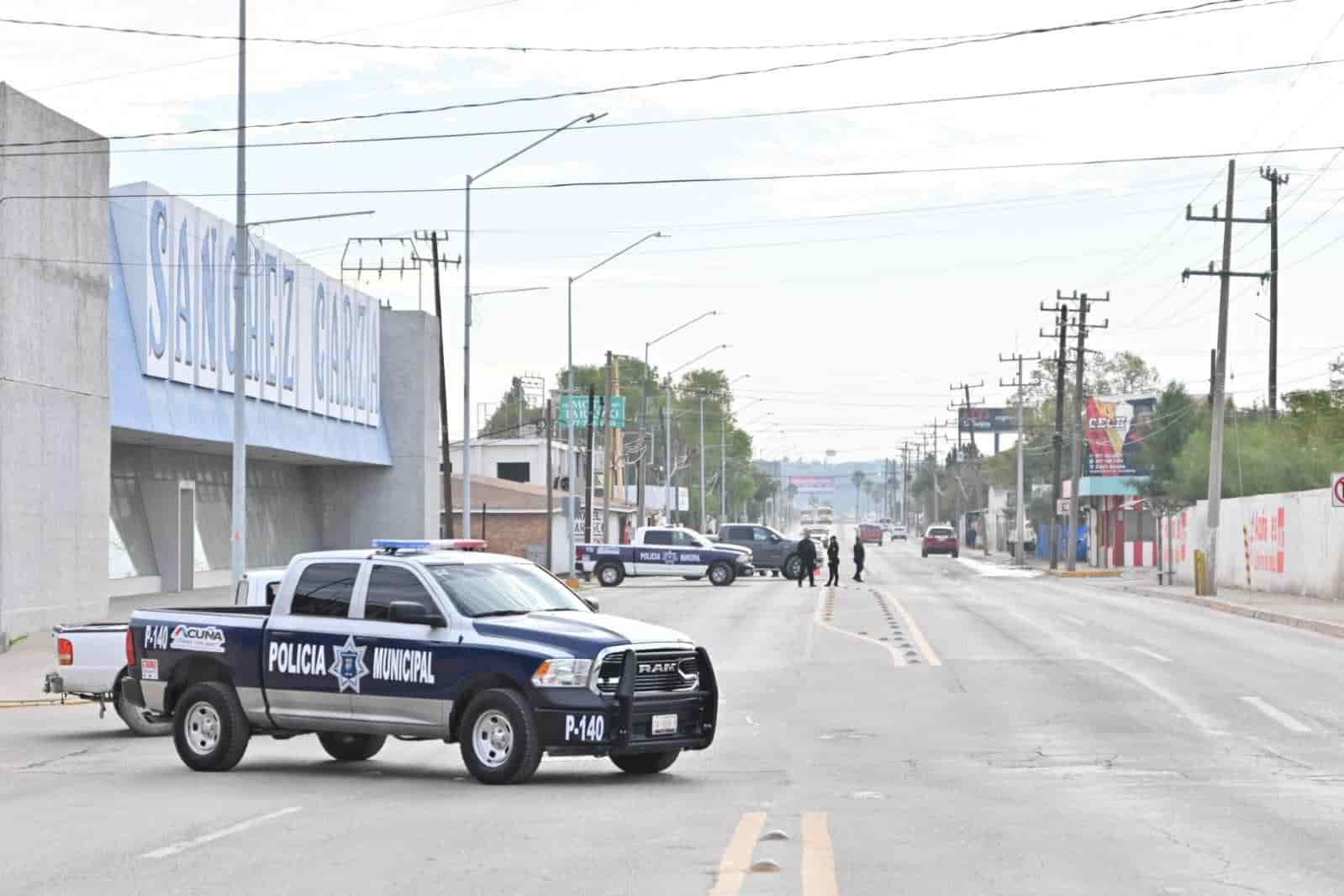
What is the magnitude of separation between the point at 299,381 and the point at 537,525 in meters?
27.2

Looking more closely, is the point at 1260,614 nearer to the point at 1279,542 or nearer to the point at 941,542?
the point at 1279,542

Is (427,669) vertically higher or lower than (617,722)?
higher

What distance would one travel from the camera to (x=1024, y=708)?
66.1ft

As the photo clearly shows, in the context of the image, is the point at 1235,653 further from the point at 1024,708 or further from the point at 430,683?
the point at 430,683

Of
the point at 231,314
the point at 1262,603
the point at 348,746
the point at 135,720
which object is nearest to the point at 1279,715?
the point at 348,746

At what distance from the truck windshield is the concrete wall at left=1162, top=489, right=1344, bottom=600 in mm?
33557

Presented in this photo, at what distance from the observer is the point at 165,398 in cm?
3900

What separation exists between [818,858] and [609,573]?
5101 cm

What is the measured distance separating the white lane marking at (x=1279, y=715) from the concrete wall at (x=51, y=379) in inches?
756

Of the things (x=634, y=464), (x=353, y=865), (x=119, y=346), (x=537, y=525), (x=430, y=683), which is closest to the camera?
(x=353, y=865)

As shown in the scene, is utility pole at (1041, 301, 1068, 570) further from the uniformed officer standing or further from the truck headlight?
the truck headlight

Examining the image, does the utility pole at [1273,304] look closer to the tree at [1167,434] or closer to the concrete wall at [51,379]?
the tree at [1167,434]

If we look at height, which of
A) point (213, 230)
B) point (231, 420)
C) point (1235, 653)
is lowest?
point (1235, 653)

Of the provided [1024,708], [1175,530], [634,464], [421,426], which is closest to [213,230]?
[421,426]
